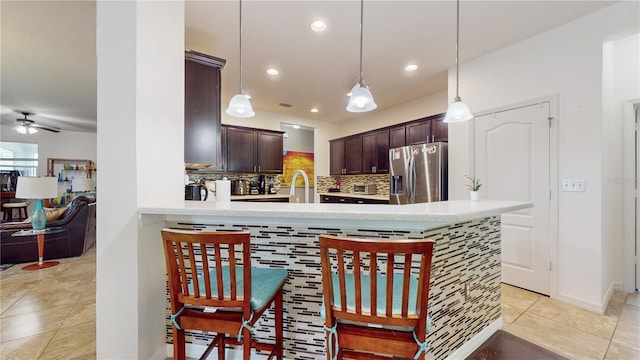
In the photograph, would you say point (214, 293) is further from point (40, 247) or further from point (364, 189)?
point (364, 189)

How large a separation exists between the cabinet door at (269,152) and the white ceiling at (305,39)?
1119mm

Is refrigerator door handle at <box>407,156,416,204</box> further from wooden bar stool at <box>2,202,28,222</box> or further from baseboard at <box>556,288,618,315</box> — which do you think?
wooden bar stool at <box>2,202,28,222</box>

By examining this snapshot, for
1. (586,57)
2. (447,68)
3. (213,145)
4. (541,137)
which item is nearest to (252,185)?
(213,145)

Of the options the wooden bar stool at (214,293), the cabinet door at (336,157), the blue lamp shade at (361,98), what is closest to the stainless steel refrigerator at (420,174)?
the cabinet door at (336,157)

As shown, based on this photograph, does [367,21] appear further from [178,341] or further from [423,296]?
[178,341]

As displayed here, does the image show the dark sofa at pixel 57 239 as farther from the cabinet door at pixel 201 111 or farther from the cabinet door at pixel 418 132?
the cabinet door at pixel 418 132

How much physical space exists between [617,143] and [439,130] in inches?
69.8

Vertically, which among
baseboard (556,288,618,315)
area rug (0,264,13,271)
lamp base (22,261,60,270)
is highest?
baseboard (556,288,618,315)

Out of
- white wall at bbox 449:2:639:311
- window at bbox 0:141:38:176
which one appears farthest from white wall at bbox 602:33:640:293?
window at bbox 0:141:38:176

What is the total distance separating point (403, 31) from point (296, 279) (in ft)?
8.31

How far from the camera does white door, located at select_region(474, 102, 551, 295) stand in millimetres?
2686

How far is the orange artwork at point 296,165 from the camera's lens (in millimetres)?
6540

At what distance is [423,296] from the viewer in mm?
1004

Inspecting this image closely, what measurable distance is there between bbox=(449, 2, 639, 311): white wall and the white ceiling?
0.17 metres
